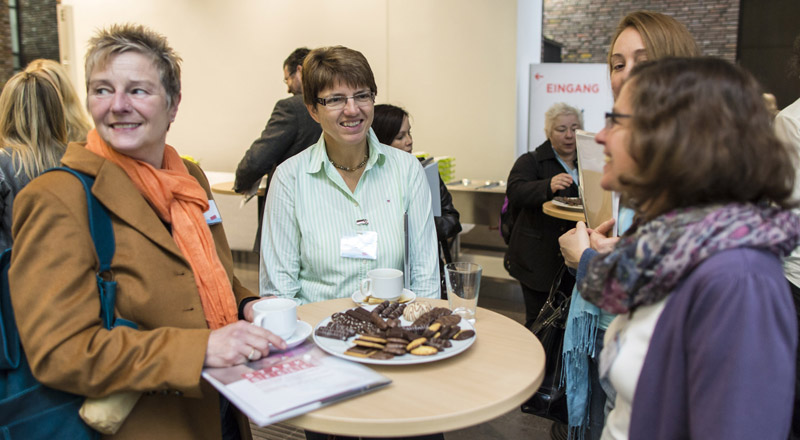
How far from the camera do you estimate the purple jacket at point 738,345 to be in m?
0.83

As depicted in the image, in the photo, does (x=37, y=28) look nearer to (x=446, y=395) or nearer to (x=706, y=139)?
(x=446, y=395)

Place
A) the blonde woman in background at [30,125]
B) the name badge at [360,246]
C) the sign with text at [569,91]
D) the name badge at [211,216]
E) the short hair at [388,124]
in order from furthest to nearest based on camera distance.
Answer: the sign with text at [569,91] → the short hair at [388,124] → the blonde woman in background at [30,125] → the name badge at [360,246] → the name badge at [211,216]

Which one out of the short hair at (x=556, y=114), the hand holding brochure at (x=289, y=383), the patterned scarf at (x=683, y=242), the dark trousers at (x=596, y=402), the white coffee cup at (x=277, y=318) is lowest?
the dark trousers at (x=596, y=402)

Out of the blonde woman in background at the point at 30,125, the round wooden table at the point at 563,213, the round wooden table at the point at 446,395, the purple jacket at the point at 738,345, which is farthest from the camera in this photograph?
the round wooden table at the point at 563,213

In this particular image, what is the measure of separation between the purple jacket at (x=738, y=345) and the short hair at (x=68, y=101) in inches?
109

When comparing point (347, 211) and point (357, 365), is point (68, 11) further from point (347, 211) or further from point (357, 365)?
point (357, 365)

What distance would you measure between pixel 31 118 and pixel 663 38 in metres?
2.62

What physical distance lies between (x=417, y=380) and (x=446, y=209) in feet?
6.95

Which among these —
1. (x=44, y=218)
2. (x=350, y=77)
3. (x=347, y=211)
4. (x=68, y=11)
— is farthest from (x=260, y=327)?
(x=68, y=11)

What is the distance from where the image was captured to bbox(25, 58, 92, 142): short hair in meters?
2.76

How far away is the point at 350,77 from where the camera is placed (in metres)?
2.02

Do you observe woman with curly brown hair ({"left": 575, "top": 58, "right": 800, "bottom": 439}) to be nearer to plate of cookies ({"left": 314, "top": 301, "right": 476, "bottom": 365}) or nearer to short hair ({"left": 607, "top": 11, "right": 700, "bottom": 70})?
plate of cookies ({"left": 314, "top": 301, "right": 476, "bottom": 365})

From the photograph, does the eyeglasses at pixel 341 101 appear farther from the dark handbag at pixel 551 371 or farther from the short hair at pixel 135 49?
the dark handbag at pixel 551 371

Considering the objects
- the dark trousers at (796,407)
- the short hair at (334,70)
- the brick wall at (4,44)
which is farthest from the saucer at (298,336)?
the brick wall at (4,44)
